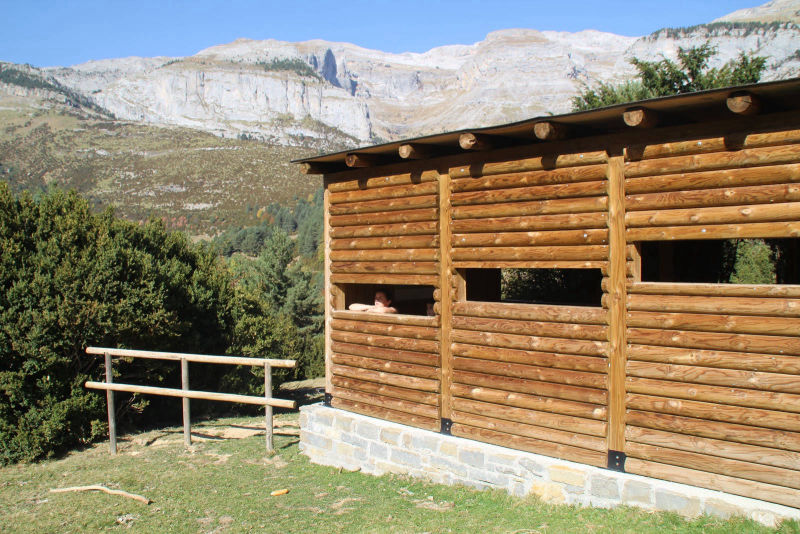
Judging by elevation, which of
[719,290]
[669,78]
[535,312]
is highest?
[669,78]

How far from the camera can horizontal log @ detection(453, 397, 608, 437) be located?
5.96m

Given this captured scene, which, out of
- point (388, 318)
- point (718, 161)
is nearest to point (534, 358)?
point (388, 318)

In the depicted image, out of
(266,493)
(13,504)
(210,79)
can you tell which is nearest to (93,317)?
(13,504)

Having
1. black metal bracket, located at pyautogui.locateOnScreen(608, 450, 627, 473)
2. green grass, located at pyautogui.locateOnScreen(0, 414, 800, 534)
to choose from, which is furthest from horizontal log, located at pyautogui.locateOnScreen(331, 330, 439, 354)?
black metal bracket, located at pyautogui.locateOnScreen(608, 450, 627, 473)

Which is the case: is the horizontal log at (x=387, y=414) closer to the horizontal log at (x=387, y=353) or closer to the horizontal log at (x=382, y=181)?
the horizontal log at (x=387, y=353)

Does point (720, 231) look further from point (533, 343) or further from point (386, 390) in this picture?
point (386, 390)

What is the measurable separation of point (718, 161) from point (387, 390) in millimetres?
4767

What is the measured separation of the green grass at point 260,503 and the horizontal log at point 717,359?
1.20 m

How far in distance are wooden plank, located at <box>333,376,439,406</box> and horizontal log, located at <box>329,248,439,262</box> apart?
166 centimetres

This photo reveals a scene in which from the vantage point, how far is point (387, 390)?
803 cm

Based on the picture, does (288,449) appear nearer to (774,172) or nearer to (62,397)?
(62,397)

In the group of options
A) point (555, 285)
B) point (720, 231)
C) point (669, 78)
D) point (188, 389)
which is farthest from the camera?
point (669, 78)

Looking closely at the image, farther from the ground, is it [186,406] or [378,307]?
[378,307]

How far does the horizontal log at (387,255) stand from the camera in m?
7.50
